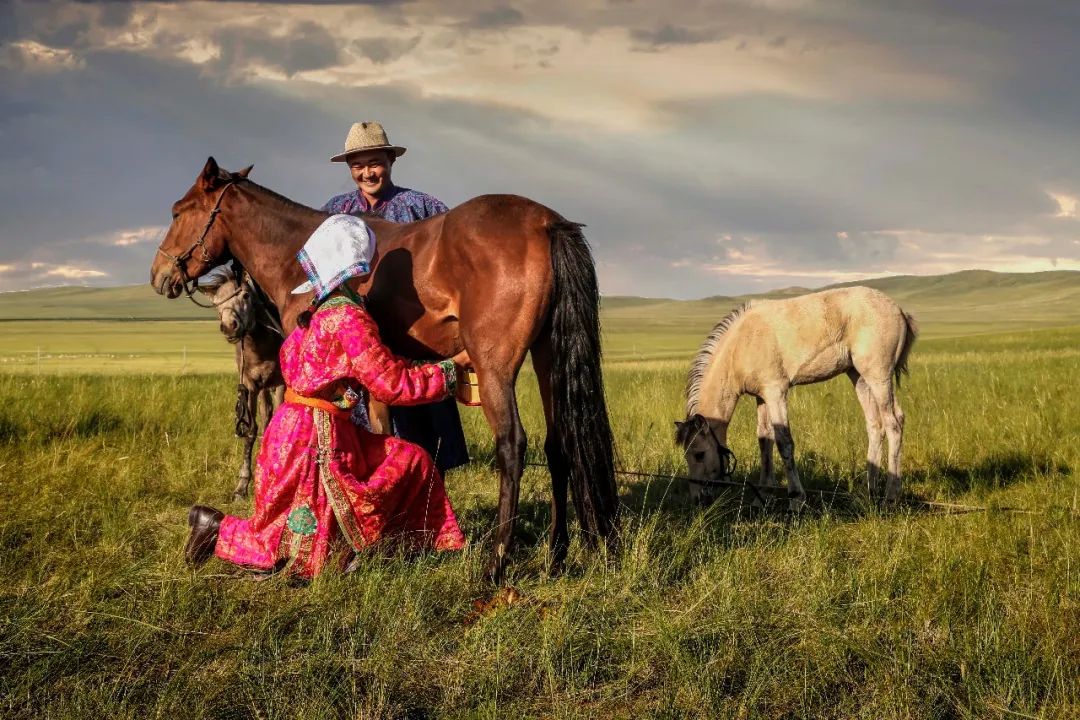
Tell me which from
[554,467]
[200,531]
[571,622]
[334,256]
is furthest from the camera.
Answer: [554,467]

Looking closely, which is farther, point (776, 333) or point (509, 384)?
point (776, 333)

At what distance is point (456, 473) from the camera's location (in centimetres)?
815

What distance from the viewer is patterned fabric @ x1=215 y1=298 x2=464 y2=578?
426 cm

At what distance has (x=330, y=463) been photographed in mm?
4367

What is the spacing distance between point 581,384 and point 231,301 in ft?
13.3

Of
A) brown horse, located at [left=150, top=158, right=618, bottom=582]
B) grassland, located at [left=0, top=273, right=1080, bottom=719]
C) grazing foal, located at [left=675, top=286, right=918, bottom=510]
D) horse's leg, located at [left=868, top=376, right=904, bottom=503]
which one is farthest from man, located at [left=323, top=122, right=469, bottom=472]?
horse's leg, located at [left=868, top=376, right=904, bottom=503]

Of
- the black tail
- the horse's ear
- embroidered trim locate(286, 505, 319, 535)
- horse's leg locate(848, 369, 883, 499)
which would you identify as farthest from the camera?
horse's leg locate(848, 369, 883, 499)

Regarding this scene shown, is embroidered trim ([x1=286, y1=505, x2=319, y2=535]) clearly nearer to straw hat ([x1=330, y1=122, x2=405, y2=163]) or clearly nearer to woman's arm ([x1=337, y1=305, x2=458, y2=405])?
woman's arm ([x1=337, y1=305, x2=458, y2=405])

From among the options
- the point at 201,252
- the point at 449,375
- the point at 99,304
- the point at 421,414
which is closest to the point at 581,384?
the point at 449,375

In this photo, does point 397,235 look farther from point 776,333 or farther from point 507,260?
point 776,333

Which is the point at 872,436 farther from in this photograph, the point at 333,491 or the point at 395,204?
the point at 333,491

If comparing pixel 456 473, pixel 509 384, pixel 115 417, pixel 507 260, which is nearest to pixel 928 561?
pixel 509 384

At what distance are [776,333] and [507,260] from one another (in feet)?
12.6

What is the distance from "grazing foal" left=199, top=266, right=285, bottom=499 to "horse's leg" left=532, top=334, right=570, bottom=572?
3206 millimetres
